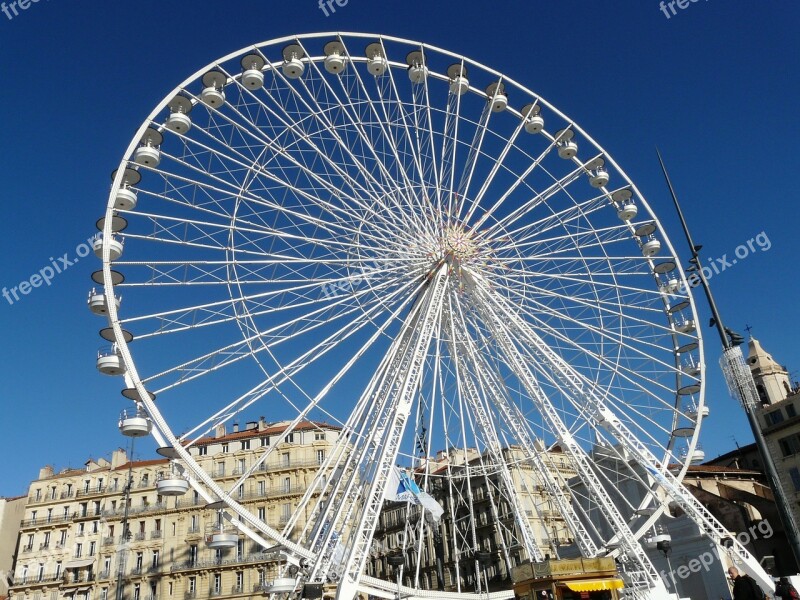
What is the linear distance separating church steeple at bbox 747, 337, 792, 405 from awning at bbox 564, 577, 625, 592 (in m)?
47.8

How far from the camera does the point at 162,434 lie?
20.0m

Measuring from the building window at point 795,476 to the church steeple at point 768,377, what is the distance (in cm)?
1164

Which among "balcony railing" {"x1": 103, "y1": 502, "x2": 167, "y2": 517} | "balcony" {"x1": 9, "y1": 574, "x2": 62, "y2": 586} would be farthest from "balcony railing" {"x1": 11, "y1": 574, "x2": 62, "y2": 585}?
"balcony railing" {"x1": 103, "y1": 502, "x2": 167, "y2": 517}

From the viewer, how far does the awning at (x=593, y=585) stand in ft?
50.5

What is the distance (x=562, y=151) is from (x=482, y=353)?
32.8ft

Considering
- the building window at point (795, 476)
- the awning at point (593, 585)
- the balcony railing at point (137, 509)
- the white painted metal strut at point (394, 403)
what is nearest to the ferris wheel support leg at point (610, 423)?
the white painted metal strut at point (394, 403)

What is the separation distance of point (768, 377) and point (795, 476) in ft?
47.2

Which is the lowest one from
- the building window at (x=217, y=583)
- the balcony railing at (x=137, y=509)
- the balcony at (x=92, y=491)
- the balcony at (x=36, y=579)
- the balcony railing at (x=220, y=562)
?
the building window at (x=217, y=583)

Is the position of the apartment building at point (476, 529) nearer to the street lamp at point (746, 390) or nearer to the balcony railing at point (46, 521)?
the balcony railing at point (46, 521)

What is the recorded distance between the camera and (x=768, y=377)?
58625mm

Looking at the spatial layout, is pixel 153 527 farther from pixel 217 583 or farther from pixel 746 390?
pixel 746 390

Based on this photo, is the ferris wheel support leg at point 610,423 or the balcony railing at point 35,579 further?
the balcony railing at point 35,579

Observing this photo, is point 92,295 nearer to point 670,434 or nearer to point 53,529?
point 670,434

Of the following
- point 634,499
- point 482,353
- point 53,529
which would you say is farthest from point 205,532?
point 482,353
